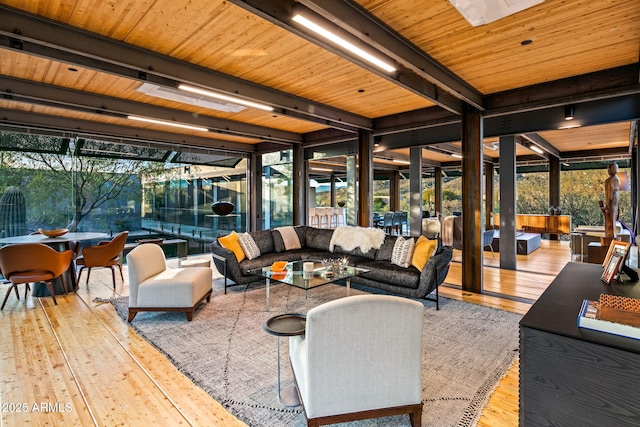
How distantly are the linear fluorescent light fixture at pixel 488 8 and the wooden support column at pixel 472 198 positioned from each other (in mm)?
2624

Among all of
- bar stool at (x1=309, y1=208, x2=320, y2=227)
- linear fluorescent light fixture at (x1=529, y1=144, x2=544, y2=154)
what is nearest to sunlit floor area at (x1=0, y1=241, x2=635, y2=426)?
linear fluorescent light fixture at (x1=529, y1=144, x2=544, y2=154)

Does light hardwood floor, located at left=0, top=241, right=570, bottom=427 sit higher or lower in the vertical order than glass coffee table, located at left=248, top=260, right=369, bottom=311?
Result: lower

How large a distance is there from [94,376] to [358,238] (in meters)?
3.93

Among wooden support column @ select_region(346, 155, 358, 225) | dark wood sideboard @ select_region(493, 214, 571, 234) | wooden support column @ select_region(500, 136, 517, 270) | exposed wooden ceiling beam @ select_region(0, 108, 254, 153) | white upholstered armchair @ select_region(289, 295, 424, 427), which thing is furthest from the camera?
dark wood sideboard @ select_region(493, 214, 571, 234)

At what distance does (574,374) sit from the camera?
46.6 inches

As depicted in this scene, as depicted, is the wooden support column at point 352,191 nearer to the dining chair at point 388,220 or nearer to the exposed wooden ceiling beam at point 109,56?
the exposed wooden ceiling beam at point 109,56

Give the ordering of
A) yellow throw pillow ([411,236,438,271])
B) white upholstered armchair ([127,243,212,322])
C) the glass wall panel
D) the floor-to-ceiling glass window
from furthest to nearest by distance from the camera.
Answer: the floor-to-ceiling glass window < the glass wall panel < yellow throw pillow ([411,236,438,271]) < white upholstered armchair ([127,243,212,322])

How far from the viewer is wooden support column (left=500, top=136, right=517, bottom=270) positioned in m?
6.50

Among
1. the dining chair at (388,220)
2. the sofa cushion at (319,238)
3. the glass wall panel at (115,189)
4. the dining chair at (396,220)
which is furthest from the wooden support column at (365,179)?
the dining chair at (396,220)

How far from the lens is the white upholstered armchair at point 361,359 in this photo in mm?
1757

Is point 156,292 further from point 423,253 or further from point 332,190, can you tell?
point 332,190

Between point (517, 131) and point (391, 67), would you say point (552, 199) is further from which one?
point (391, 67)

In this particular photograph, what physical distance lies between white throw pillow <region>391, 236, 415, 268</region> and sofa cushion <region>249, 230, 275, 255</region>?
85.6 inches

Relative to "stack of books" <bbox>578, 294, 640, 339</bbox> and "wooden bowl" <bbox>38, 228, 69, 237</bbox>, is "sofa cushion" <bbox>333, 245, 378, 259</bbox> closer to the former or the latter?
"stack of books" <bbox>578, 294, 640, 339</bbox>
